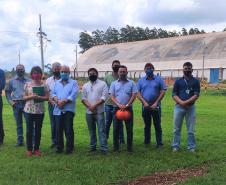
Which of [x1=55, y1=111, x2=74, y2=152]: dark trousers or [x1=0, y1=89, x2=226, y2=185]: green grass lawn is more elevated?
[x1=55, y1=111, x2=74, y2=152]: dark trousers

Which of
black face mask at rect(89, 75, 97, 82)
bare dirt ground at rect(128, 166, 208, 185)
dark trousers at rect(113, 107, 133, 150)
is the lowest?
bare dirt ground at rect(128, 166, 208, 185)

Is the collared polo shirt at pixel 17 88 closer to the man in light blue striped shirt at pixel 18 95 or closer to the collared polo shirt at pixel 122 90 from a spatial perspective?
the man in light blue striped shirt at pixel 18 95

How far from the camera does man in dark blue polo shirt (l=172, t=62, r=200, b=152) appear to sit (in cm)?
1010

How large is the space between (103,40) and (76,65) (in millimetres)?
44737

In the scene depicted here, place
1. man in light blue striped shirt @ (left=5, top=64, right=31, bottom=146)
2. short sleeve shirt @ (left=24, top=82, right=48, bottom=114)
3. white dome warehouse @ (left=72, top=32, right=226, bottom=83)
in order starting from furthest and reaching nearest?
white dome warehouse @ (left=72, top=32, right=226, bottom=83) → man in light blue striped shirt @ (left=5, top=64, right=31, bottom=146) → short sleeve shirt @ (left=24, top=82, right=48, bottom=114)

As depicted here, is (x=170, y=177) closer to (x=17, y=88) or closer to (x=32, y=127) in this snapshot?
(x=32, y=127)

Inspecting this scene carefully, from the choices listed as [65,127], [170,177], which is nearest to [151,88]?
[65,127]

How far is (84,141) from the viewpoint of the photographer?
1205 centimetres

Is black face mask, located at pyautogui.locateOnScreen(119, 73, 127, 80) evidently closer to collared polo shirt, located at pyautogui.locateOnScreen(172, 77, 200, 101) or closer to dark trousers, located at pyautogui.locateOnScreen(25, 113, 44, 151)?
collared polo shirt, located at pyautogui.locateOnScreen(172, 77, 200, 101)

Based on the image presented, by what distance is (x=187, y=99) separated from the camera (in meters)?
10.1

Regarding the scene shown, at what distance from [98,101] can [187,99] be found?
2.09 meters

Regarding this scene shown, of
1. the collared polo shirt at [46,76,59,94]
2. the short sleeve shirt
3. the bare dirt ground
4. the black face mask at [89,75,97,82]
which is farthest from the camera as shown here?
the collared polo shirt at [46,76,59,94]

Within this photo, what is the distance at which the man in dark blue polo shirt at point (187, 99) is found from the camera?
33.1 ft

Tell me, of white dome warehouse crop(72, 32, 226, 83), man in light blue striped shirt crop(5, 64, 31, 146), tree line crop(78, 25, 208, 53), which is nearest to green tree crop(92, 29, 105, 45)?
tree line crop(78, 25, 208, 53)
